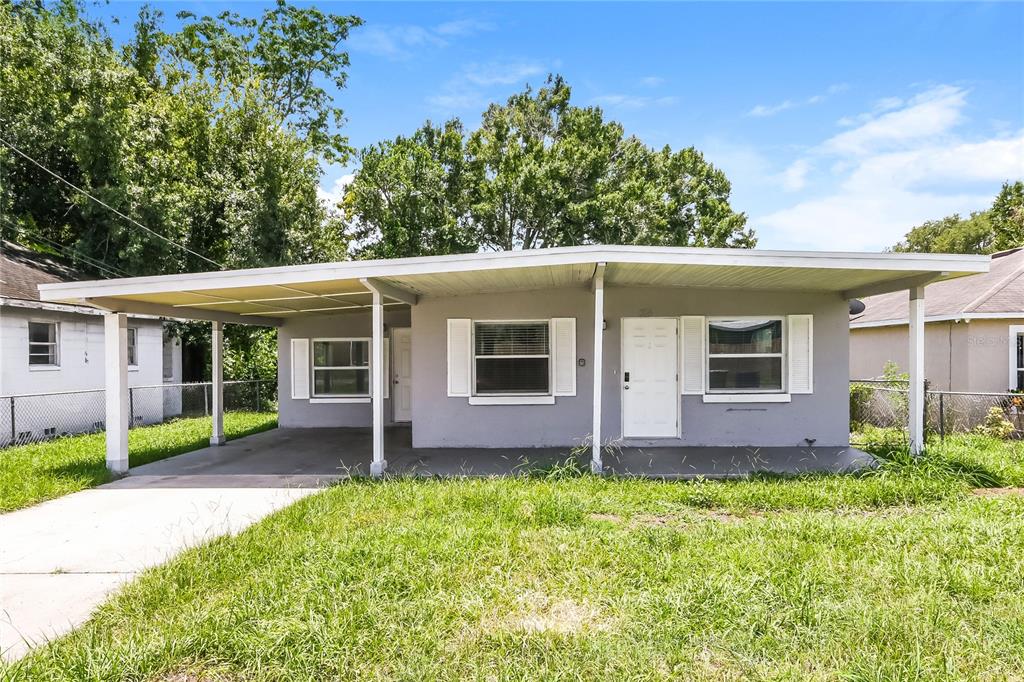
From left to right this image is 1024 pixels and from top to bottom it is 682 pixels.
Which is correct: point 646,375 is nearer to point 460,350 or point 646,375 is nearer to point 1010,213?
point 460,350

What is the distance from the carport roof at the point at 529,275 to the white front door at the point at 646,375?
28.0 inches

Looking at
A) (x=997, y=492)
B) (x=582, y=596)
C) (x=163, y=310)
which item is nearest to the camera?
(x=582, y=596)

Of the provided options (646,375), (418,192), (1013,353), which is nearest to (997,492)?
(646,375)

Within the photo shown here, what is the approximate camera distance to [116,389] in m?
6.51

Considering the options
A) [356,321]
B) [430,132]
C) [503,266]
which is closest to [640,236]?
[430,132]

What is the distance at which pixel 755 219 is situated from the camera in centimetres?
2202

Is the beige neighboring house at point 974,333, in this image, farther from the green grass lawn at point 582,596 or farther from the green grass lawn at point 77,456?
the green grass lawn at point 77,456

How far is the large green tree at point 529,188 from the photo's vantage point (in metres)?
17.7

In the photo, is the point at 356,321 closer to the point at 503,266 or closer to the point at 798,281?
the point at 503,266

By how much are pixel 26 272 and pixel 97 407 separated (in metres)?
3.39

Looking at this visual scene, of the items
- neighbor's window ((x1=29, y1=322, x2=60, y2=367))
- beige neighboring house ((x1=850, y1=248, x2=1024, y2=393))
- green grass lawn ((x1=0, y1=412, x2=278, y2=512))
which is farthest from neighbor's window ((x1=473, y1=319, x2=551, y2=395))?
→ neighbor's window ((x1=29, y1=322, x2=60, y2=367))

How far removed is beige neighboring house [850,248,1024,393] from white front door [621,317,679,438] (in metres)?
6.46

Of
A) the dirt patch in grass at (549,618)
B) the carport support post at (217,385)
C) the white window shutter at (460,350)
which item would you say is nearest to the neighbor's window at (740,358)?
the white window shutter at (460,350)

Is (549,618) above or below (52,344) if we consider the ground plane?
below
